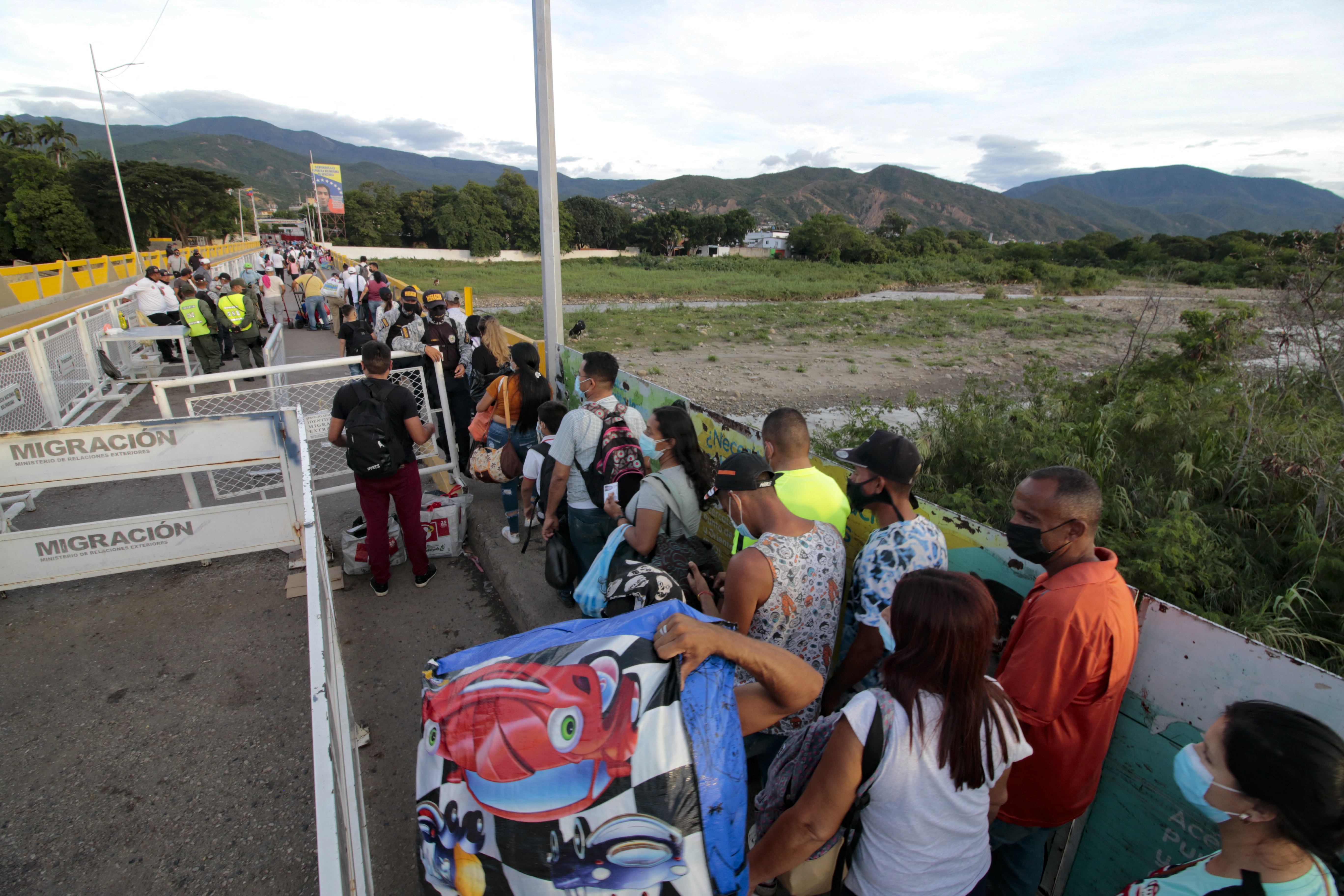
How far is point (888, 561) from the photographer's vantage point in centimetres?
235

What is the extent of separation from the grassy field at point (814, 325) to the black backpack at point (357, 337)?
30.7 feet

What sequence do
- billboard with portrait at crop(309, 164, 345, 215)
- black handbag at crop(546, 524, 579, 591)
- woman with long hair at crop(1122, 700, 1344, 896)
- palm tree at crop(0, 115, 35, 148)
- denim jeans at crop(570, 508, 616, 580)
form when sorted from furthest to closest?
1. palm tree at crop(0, 115, 35, 148)
2. billboard with portrait at crop(309, 164, 345, 215)
3. black handbag at crop(546, 524, 579, 591)
4. denim jeans at crop(570, 508, 616, 580)
5. woman with long hair at crop(1122, 700, 1344, 896)

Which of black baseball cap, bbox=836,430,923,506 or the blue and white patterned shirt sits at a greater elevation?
black baseball cap, bbox=836,430,923,506

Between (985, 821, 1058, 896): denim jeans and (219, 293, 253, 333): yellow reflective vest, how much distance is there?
11920 millimetres

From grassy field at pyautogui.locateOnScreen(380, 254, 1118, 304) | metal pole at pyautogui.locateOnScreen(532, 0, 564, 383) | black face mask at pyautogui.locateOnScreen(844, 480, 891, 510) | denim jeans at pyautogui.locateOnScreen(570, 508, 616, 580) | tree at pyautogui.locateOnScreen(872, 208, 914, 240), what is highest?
tree at pyautogui.locateOnScreen(872, 208, 914, 240)

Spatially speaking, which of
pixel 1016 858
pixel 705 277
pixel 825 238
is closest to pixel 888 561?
pixel 1016 858

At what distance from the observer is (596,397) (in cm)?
388

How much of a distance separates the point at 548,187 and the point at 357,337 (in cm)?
442

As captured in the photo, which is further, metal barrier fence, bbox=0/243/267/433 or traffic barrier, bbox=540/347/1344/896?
metal barrier fence, bbox=0/243/267/433

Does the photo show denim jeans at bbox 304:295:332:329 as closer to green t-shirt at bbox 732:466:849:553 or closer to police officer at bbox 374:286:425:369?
police officer at bbox 374:286:425:369

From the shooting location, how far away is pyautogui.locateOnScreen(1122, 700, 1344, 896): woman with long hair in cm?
117

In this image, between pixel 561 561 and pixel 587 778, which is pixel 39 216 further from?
pixel 587 778

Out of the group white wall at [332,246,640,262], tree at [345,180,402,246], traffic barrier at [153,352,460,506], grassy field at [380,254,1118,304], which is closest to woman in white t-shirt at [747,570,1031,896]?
traffic barrier at [153,352,460,506]

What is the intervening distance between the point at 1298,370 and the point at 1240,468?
125 inches
